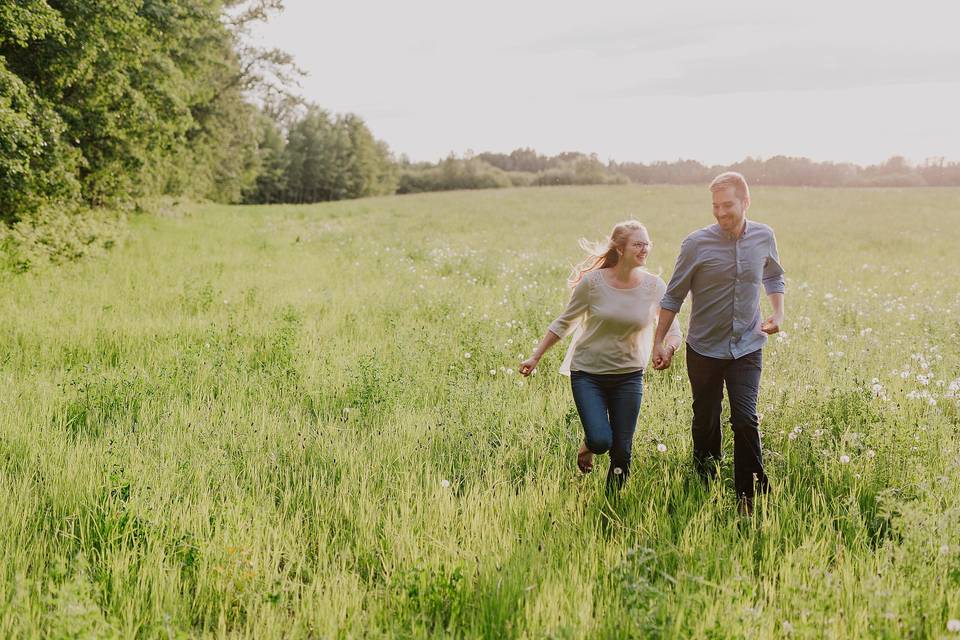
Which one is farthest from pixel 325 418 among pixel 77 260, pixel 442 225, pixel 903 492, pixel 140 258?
pixel 442 225

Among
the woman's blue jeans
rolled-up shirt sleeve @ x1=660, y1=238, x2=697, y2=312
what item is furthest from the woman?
rolled-up shirt sleeve @ x1=660, y1=238, x2=697, y2=312

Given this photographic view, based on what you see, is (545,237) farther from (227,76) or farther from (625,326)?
(625,326)

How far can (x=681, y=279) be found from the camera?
425 centimetres

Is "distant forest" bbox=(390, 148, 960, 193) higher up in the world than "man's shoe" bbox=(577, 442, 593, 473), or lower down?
higher up

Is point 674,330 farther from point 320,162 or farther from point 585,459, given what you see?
point 320,162

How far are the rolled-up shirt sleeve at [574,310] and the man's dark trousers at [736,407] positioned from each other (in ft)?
2.54

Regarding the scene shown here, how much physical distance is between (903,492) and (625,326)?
1964 mm

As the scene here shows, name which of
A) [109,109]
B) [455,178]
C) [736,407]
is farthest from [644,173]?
[736,407]

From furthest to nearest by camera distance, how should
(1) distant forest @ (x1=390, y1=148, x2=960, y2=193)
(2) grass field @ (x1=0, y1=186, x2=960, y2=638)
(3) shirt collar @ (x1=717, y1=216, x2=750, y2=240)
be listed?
(1) distant forest @ (x1=390, y1=148, x2=960, y2=193) → (3) shirt collar @ (x1=717, y1=216, x2=750, y2=240) → (2) grass field @ (x1=0, y1=186, x2=960, y2=638)

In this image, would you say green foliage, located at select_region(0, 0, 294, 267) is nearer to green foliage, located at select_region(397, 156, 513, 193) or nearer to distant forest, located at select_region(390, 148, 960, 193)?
distant forest, located at select_region(390, 148, 960, 193)

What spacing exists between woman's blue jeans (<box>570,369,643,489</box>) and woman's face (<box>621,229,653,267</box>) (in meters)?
0.78

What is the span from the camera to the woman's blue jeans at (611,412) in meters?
4.06

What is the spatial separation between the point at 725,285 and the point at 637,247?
626 mm

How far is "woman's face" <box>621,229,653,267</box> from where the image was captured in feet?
13.7
